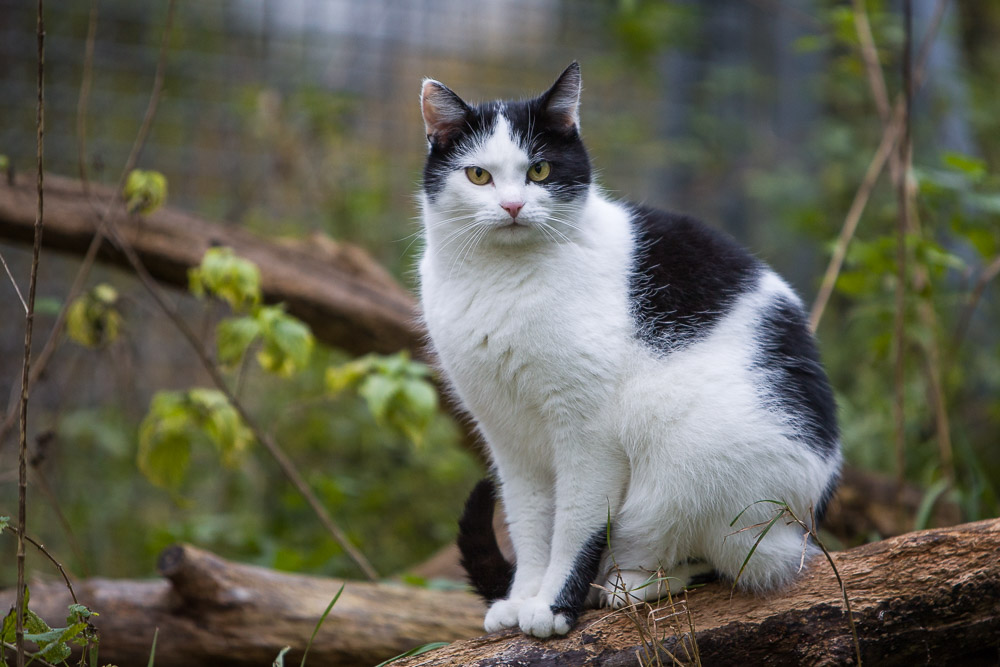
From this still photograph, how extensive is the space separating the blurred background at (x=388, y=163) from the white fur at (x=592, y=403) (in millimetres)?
1843

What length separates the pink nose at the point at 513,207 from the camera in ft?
6.60

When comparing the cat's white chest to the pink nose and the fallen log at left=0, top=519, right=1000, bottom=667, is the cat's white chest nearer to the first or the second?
the pink nose

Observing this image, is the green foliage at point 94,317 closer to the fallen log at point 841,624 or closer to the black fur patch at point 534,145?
the black fur patch at point 534,145

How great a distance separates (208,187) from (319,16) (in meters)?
1.31

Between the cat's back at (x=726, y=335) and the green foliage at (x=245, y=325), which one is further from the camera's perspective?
the green foliage at (x=245, y=325)

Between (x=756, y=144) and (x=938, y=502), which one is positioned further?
(x=756, y=144)

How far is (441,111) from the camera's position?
223 cm

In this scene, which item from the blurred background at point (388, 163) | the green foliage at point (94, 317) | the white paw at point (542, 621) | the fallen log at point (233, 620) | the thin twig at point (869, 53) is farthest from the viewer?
the blurred background at point (388, 163)

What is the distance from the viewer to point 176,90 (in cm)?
494

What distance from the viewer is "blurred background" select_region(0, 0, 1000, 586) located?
4152 mm

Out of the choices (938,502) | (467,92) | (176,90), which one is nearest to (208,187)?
(176,90)

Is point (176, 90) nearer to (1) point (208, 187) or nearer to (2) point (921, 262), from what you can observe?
(1) point (208, 187)

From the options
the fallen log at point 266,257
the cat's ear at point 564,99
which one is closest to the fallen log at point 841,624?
the cat's ear at point 564,99

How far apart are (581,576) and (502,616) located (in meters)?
0.23
